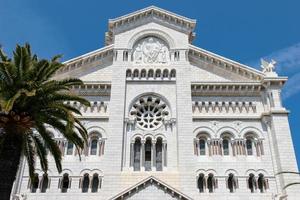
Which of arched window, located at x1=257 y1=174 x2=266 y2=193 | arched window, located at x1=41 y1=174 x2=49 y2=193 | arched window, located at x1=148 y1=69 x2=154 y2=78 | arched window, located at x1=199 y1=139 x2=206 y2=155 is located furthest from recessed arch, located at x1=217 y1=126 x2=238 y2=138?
arched window, located at x1=41 y1=174 x2=49 y2=193

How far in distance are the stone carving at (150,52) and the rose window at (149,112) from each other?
372 centimetres

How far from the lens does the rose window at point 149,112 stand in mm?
29156

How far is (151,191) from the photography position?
79.1ft

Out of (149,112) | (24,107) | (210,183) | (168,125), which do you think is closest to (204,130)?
(168,125)

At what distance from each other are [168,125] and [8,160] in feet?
49.7

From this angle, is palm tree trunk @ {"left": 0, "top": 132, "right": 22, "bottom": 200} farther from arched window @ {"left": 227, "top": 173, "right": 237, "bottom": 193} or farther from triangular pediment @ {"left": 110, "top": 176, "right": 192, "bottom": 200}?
arched window @ {"left": 227, "top": 173, "right": 237, "bottom": 193}

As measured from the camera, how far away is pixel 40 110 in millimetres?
17047

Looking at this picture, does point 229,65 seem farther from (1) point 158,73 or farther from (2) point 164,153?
(2) point 164,153

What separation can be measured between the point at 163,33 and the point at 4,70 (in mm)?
18707

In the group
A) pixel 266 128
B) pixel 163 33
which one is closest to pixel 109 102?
pixel 163 33

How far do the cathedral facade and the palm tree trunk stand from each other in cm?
914

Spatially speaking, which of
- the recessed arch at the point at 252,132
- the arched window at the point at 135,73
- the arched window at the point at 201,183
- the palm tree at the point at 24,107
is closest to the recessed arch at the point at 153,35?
the arched window at the point at 135,73

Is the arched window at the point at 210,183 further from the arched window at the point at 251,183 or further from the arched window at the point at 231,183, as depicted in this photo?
the arched window at the point at 251,183

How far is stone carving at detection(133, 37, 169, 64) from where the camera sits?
31891mm
